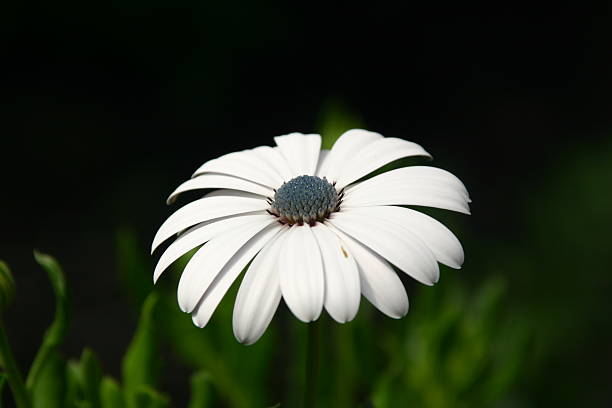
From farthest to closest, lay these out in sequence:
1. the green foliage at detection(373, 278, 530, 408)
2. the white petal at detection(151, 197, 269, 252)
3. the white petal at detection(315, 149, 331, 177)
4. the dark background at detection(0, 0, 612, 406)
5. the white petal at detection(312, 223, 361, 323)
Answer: the dark background at detection(0, 0, 612, 406) < the green foliage at detection(373, 278, 530, 408) < the white petal at detection(315, 149, 331, 177) < the white petal at detection(151, 197, 269, 252) < the white petal at detection(312, 223, 361, 323)

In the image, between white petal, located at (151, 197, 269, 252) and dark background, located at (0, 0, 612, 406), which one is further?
dark background, located at (0, 0, 612, 406)

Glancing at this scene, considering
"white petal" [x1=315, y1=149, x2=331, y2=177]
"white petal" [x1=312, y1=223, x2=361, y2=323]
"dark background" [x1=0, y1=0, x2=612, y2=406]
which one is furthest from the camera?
"dark background" [x1=0, y1=0, x2=612, y2=406]

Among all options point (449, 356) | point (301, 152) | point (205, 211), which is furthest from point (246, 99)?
point (205, 211)
